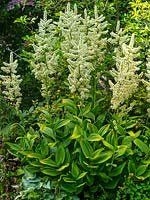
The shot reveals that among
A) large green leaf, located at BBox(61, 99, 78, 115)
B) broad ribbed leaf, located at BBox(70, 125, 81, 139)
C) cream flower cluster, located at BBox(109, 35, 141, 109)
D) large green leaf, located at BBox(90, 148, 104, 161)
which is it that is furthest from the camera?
large green leaf, located at BBox(61, 99, 78, 115)

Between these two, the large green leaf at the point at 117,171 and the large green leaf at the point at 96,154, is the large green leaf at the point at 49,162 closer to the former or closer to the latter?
the large green leaf at the point at 96,154

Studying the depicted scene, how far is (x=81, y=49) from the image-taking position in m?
4.76

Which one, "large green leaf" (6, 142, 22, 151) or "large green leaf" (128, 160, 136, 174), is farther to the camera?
"large green leaf" (6, 142, 22, 151)

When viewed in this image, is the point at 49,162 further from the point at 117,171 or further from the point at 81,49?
the point at 81,49

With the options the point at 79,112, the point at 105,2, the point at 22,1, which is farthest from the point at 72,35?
the point at 22,1

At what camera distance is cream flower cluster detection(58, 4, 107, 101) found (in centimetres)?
480

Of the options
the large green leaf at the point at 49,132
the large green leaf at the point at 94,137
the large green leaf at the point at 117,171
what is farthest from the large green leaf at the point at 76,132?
the large green leaf at the point at 117,171

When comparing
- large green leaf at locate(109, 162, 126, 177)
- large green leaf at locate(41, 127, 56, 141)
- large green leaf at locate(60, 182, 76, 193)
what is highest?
large green leaf at locate(41, 127, 56, 141)

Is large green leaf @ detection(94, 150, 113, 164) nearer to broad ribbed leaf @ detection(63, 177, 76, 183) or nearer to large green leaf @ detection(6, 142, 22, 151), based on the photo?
broad ribbed leaf @ detection(63, 177, 76, 183)

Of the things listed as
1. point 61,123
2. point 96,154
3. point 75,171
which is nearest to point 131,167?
point 96,154

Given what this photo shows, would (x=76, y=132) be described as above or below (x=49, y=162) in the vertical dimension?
above

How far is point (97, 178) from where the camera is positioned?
16.8ft

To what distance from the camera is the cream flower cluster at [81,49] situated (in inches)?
189

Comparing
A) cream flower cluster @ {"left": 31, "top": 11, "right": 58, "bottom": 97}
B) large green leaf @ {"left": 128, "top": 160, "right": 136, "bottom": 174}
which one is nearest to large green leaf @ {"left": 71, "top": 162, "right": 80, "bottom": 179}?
large green leaf @ {"left": 128, "top": 160, "right": 136, "bottom": 174}
